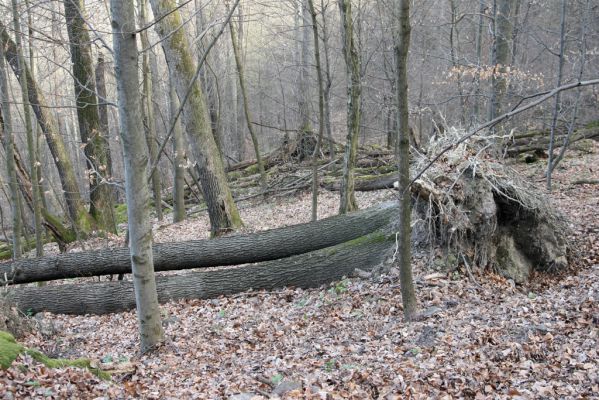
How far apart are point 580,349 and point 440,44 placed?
18.1 metres

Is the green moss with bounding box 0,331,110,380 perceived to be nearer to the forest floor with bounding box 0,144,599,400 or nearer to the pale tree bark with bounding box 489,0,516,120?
the forest floor with bounding box 0,144,599,400

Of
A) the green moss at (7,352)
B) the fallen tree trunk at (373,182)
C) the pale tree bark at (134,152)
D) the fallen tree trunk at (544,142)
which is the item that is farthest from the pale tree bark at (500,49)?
the green moss at (7,352)

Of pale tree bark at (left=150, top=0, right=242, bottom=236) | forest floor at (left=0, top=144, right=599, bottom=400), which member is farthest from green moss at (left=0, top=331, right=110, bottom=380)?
pale tree bark at (left=150, top=0, right=242, bottom=236)

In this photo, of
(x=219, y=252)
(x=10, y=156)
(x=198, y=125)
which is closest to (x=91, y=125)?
(x=10, y=156)

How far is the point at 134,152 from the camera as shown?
4.91 m

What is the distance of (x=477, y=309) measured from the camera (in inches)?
229

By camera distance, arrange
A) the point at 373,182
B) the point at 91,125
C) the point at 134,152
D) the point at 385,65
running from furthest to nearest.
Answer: the point at 385,65
the point at 373,182
the point at 91,125
the point at 134,152

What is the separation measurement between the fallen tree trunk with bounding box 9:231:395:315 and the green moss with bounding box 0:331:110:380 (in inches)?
119

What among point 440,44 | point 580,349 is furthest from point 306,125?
point 580,349

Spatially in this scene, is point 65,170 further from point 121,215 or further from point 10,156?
point 121,215

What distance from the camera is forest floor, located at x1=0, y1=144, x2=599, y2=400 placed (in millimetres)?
4172

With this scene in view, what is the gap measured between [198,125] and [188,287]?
3.80m

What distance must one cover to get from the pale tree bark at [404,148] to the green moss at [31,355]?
3.23m

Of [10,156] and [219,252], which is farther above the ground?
[10,156]
